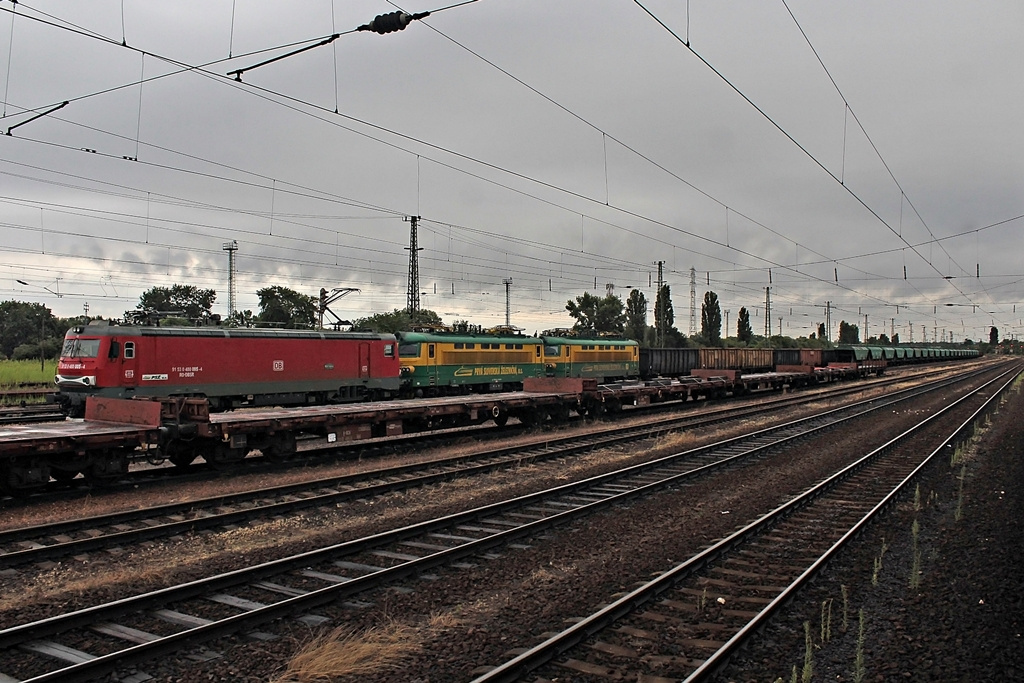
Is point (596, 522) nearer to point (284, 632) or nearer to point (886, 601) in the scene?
point (886, 601)

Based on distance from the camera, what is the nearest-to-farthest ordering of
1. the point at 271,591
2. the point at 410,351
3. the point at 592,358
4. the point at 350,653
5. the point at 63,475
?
1. the point at 350,653
2. the point at 271,591
3. the point at 63,475
4. the point at 410,351
5. the point at 592,358

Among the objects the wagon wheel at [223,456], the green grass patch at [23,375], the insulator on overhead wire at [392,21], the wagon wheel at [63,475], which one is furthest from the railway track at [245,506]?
the green grass patch at [23,375]

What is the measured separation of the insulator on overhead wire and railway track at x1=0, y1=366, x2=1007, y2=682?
21.4 ft

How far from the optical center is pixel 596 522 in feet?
35.1

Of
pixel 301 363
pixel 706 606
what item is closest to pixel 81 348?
pixel 301 363

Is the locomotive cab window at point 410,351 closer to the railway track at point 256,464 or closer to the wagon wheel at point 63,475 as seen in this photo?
the railway track at point 256,464

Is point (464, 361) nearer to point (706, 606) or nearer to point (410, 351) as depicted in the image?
point (410, 351)

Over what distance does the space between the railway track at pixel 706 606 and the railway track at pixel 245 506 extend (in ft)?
19.9

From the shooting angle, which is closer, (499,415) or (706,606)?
(706,606)

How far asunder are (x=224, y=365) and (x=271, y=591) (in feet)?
52.9

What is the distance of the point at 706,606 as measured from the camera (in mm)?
7293

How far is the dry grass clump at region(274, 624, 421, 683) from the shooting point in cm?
564

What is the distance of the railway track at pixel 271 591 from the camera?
233 inches

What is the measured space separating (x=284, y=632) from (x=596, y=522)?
5348mm
